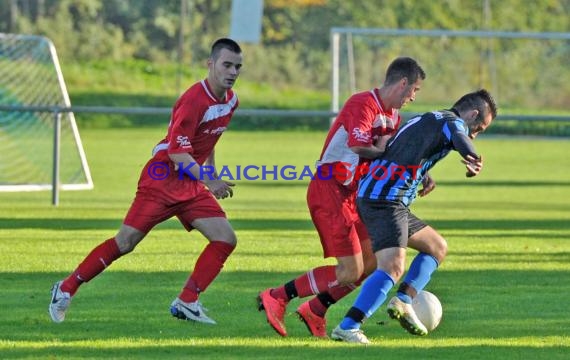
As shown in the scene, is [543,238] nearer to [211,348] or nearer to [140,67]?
[211,348]

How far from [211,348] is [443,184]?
17.4 metres

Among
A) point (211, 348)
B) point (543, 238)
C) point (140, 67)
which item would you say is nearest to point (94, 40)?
point (140, 67)

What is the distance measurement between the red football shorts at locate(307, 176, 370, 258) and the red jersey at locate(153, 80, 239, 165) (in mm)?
813

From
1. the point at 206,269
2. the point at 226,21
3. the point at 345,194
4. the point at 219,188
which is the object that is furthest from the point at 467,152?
the point at 226,21

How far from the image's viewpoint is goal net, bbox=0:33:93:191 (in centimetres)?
2145

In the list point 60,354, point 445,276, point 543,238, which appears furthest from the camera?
point 543,238

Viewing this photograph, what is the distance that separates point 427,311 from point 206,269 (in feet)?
4.83

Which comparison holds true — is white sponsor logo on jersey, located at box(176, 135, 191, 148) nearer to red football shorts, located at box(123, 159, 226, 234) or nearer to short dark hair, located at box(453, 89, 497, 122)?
red football shorts, located at box(123, 159, 226, 234)

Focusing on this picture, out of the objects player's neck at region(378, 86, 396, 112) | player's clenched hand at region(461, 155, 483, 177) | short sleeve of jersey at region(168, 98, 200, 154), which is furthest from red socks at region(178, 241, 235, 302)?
player's clenched hand at region(461, 155, 483, 177)

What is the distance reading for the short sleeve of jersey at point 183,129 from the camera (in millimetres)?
8516

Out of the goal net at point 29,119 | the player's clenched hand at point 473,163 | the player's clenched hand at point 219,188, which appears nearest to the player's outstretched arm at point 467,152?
the player's clenched hand at point 473,163

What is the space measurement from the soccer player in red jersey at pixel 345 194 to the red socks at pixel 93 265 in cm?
105

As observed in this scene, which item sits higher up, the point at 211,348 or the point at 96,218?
the point at 211,348

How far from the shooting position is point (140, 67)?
4781cm
